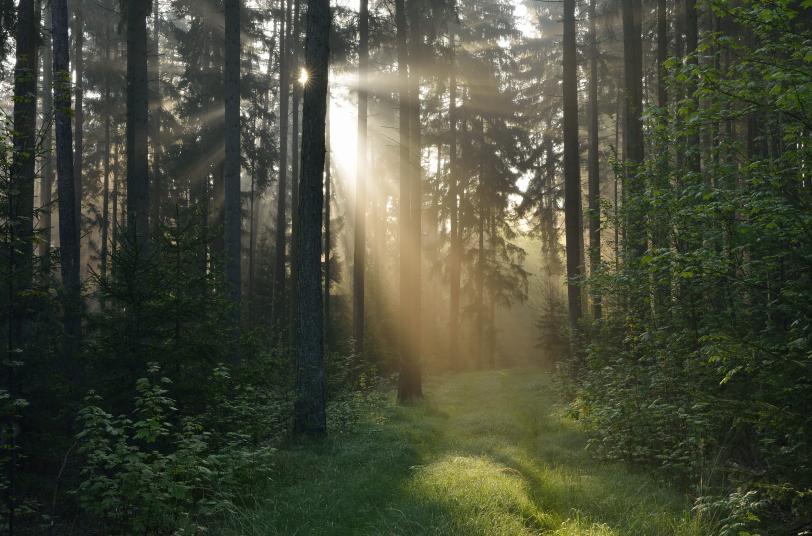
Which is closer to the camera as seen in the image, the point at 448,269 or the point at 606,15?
the point at 606,15

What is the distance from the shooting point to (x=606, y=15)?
22578 mm

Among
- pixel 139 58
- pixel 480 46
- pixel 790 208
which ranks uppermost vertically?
pixel 480 46

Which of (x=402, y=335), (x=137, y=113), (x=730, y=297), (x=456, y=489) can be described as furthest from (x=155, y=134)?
(x=730, y=297)

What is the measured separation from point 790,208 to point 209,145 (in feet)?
75.1

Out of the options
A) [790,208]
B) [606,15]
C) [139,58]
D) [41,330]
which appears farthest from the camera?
[606,15]

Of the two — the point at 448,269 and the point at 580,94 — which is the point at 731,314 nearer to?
the point at 448,269

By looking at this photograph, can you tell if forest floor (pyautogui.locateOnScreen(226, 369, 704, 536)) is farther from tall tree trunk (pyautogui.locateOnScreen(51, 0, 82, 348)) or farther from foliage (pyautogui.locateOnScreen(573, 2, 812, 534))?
tall tree trunk (pyautogui.locateOnScreen(51, 0, 82, 348))

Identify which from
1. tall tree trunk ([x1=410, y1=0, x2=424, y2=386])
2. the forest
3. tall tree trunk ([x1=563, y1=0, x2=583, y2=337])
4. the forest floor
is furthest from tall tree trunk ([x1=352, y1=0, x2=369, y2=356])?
the forest floor

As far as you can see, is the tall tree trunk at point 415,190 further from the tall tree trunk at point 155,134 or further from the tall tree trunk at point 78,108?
the tall tree trunk at point 78,108

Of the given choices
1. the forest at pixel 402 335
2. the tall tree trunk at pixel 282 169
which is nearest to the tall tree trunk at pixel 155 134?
the forest at pixel 402 335

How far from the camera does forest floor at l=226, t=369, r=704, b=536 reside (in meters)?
6.13

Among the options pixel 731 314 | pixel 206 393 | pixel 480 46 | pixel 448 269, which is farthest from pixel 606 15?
pixel 206 393

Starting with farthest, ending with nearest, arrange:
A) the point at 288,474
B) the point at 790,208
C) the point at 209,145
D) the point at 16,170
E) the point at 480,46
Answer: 1. the point at 480,46
2. the point at 209,145
3. the point at 288,474
4. the point at 16,170
5. the point at 790,208

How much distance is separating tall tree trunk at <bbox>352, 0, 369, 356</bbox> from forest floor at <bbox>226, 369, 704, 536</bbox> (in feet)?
29.2
